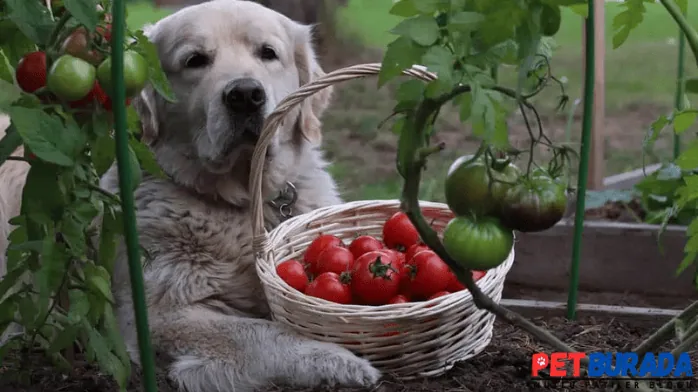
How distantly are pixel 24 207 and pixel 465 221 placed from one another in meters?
0.81

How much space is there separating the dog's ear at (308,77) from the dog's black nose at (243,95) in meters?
0.32

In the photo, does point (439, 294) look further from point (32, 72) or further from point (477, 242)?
point (32, 72)

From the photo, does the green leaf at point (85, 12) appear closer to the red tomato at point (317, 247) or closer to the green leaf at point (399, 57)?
the green leaf at point (399, 57)

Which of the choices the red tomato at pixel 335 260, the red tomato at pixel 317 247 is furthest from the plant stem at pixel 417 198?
the red tomato at pixel 317 247

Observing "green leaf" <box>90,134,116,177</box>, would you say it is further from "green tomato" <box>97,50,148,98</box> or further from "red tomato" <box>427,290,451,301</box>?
"red tomato" <box>427,290,451,301</box>

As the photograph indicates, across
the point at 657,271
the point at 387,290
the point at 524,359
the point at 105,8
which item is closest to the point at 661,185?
the point at 657,271

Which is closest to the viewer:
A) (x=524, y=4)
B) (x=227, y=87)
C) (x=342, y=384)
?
(x=524, y=4)

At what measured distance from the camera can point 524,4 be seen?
45.4 inches

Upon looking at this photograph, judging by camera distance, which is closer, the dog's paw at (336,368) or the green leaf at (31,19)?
the green leaf at (31,19)

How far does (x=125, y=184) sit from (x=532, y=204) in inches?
27.7

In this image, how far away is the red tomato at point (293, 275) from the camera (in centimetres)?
215

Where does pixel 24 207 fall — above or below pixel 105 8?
below

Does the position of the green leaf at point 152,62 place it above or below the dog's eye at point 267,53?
below

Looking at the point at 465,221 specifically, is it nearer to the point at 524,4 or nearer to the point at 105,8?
the point at 524,4
